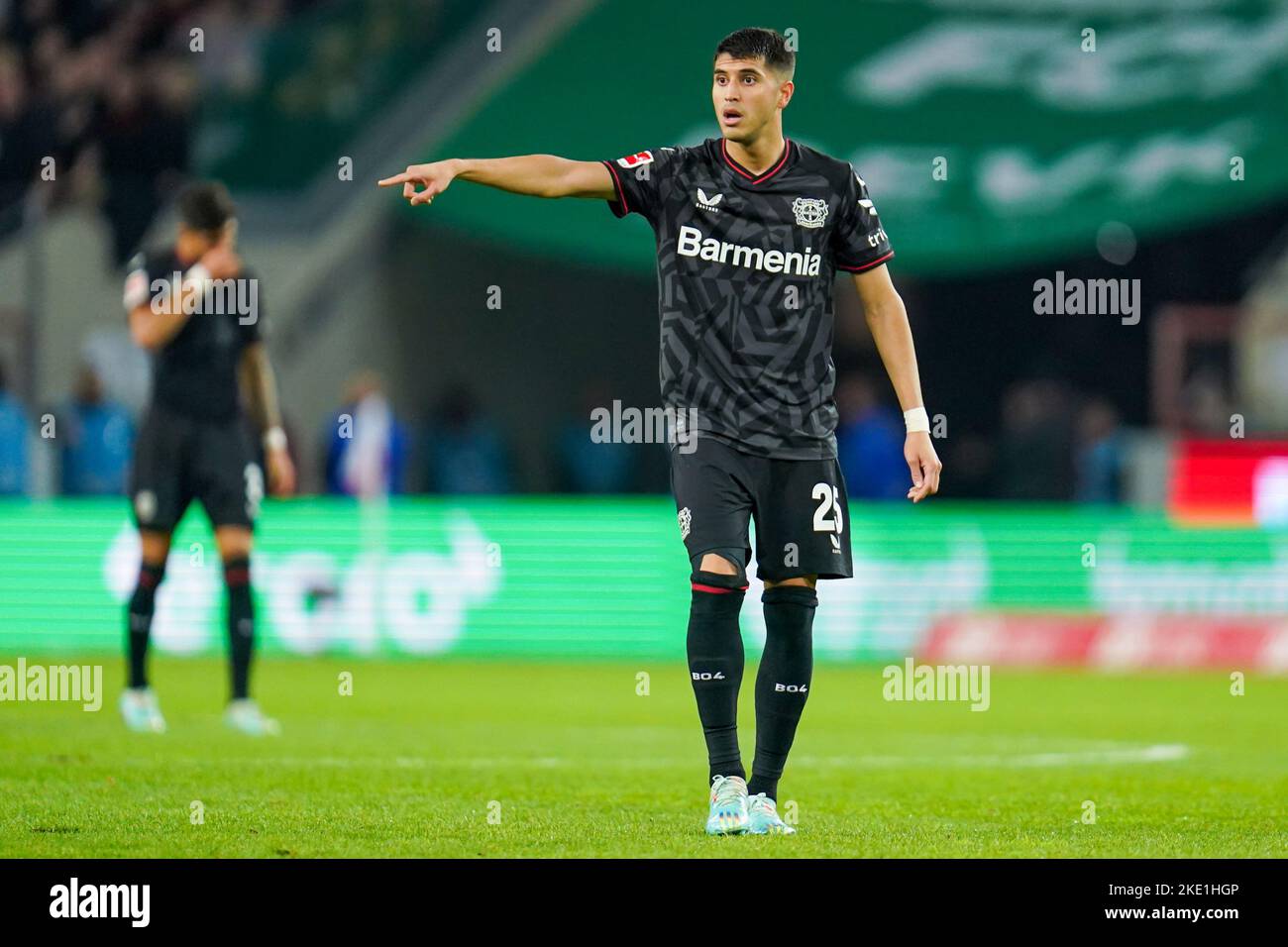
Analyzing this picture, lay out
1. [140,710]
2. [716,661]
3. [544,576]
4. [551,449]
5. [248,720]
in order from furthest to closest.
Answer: [551,449]
[544,576]
[140,710]
[248,720]
[716,661]

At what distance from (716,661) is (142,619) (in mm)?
4449

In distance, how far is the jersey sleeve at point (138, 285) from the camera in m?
10.3

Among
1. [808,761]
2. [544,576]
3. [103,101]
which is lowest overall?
[808,761]

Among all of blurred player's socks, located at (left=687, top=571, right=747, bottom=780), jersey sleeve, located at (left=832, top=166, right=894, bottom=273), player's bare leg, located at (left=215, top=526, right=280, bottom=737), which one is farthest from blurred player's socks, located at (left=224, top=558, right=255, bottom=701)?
jersey sleeve, located at (left=832, top=166, right=894, bottom=273)

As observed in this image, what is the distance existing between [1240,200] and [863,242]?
12701 millimetres

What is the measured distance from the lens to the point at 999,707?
43.1ft

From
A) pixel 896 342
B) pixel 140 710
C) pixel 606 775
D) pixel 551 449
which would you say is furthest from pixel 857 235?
pixel 551 449

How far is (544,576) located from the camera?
55.7ft

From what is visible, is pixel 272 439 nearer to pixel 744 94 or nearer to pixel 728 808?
pixel 744 94

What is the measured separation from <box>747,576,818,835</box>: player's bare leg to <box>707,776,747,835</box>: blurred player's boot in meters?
0.23

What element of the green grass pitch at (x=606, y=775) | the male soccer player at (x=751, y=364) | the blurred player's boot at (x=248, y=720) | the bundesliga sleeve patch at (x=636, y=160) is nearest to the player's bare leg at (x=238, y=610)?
the blurred player's boot at (x=248, y=720)

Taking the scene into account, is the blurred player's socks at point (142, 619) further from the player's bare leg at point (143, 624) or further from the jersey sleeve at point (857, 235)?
the jersey sleeve at point (857, 235)

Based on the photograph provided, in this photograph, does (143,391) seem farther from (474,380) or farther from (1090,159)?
(1090,159)
